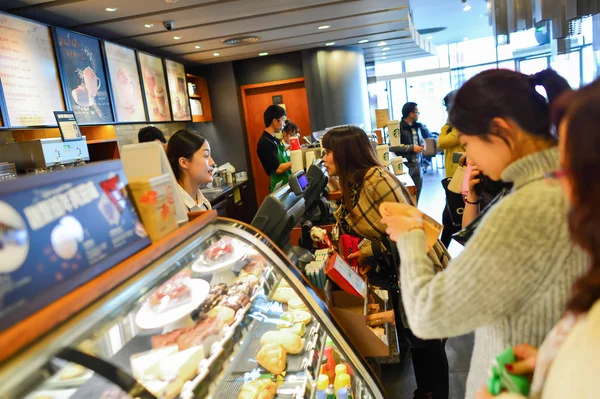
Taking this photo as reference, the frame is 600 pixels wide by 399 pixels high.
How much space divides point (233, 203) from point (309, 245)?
13.6ft

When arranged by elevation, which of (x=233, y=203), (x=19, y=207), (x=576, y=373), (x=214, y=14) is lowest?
(x=233, y=203)

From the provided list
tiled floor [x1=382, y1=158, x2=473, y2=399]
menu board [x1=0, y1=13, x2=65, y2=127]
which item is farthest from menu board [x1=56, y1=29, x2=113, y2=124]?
tiled floor [x1=382, y1=158, x2=473, y2=399]

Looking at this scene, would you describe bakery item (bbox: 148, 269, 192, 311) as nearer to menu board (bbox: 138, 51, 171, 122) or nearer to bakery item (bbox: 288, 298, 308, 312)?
bakery item (bbox: 288, 298, 308, 312)

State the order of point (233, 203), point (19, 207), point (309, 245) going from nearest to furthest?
point (19, 207), point (309, 245), point (233, 203)

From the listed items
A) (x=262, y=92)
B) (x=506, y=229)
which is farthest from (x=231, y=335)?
(x=262, y=92)

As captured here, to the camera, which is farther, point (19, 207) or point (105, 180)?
point (105, 180)

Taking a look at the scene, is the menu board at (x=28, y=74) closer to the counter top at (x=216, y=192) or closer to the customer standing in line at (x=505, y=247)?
the counter top at (x=216, y=192)

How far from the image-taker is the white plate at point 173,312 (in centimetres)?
117

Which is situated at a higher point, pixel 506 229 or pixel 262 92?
pixel 262 92

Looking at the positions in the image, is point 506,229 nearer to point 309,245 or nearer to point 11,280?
point 11,280

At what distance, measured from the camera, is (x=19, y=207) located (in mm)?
707

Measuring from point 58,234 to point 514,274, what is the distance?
2.91 ft

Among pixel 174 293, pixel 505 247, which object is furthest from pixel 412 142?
pixel 505 247

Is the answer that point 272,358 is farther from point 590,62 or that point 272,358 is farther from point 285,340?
point 590,62
